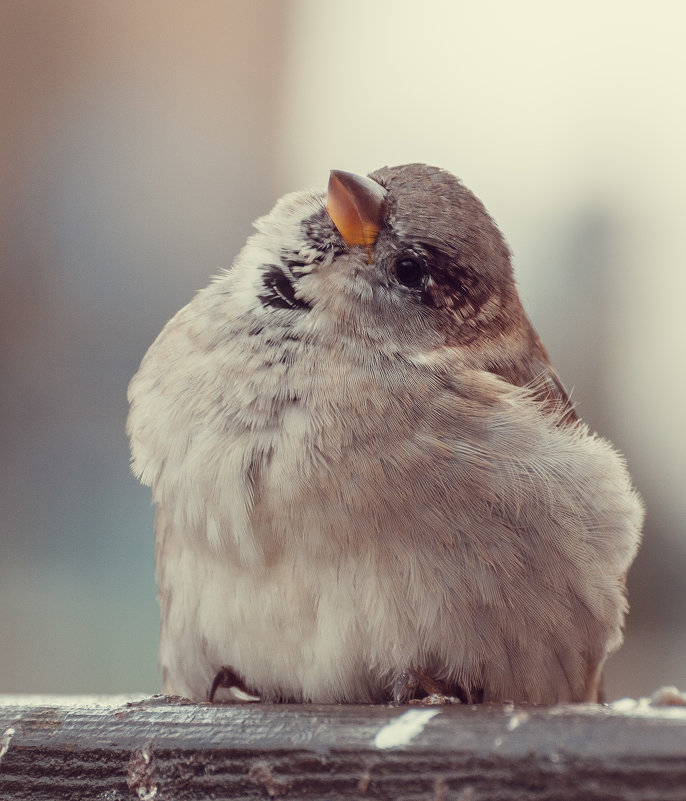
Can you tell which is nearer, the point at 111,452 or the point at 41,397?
the point at 111,452

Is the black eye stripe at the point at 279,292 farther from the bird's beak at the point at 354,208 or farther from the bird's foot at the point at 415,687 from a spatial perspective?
the bird's foot at the point at 415,687

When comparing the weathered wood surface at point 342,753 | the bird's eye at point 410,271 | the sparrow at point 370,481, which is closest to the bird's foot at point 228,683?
the sparrow at point 370,481

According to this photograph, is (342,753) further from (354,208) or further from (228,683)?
(354,208)

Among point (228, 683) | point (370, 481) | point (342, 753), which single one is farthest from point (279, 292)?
point (342, 753)

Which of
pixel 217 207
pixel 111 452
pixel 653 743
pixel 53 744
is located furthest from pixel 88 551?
pixel 653 743

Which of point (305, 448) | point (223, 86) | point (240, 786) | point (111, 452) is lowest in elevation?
point (111, 452)

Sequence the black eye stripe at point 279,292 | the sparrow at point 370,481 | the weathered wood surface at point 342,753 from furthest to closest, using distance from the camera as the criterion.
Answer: the black eye stripe at point 279,292 → the sparrow at point 370,481 → the weathered wood surface at point 342,753

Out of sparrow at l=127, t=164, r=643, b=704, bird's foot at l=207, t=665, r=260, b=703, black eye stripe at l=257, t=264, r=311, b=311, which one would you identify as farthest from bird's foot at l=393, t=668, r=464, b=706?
black eye stripe at l=257, t=264, r=311, b=311

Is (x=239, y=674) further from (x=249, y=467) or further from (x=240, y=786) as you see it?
(x=240, y=786)
